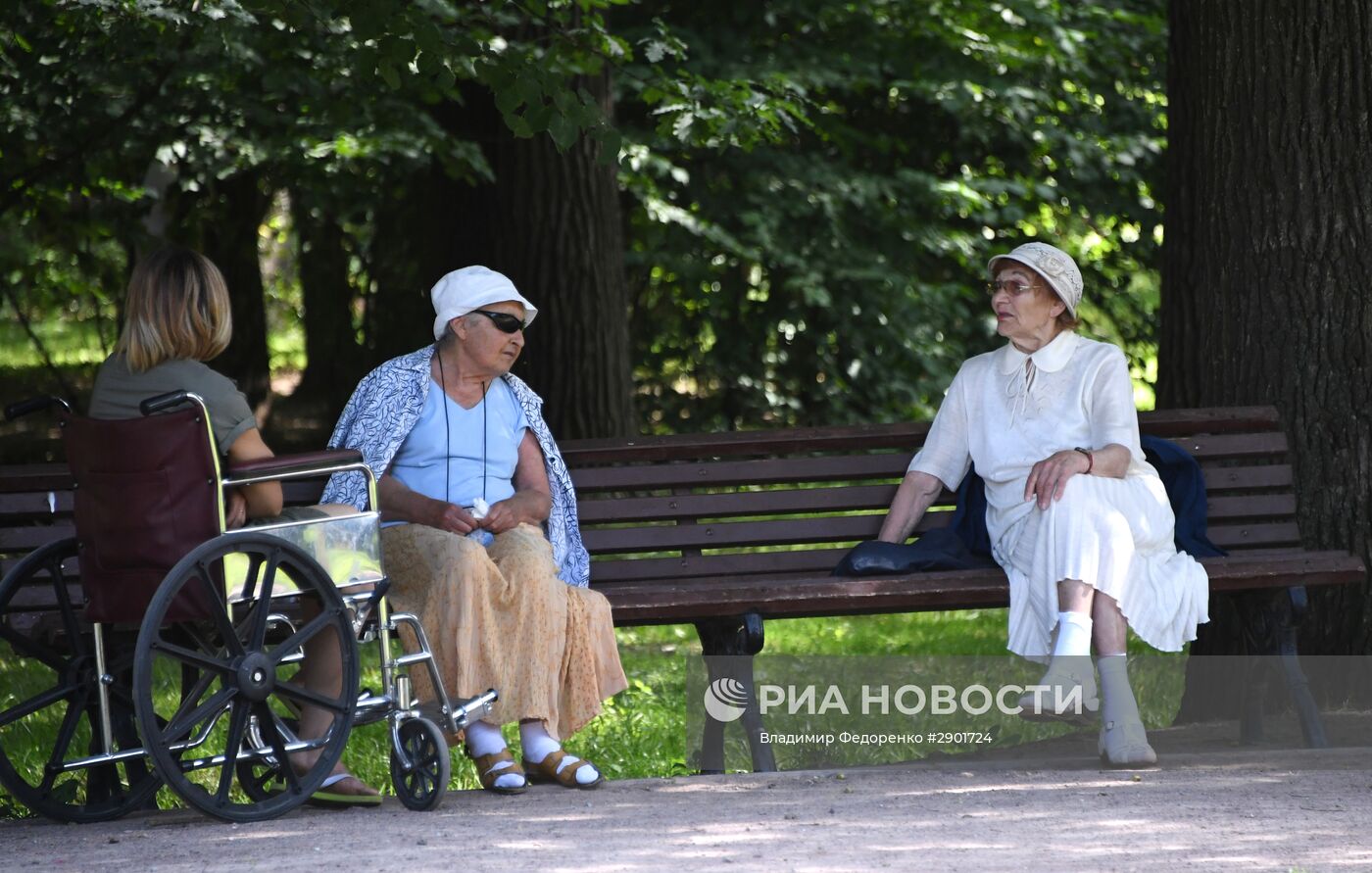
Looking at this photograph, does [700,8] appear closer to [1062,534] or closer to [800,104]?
[800,104]

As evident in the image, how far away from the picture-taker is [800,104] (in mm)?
9156

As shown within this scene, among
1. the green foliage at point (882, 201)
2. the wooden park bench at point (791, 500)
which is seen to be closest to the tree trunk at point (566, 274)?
the green foliage at point (882, 201)

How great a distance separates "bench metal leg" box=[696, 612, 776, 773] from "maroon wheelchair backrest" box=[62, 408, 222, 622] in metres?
1.64

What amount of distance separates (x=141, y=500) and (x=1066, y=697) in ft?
8.26

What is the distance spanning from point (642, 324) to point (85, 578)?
9015 millimetres

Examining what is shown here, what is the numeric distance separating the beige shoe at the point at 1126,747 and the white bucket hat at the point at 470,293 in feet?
6.81

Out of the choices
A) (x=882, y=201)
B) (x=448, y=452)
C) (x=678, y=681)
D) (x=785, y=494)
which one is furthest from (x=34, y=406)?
(x=882, y=201)

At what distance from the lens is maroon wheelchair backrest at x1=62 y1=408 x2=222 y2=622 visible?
170 inches

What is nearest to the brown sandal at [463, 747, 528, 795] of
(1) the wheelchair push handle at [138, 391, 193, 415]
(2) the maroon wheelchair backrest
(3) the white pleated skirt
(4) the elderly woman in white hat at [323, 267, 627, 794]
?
(4) the elderly woman in white hat at [323, 267, 627, 794]

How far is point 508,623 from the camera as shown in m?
4.96

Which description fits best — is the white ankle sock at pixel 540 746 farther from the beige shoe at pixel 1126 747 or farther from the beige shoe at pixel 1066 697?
the beige shoe at pixel 1126 747

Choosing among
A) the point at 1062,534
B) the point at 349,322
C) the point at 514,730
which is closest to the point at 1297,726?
the point at 1062,534

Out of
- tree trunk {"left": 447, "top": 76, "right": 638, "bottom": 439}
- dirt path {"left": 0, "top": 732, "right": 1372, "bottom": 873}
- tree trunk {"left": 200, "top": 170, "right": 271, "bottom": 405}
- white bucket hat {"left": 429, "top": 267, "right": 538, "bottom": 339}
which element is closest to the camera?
Result: dirt path {"left": 0, "top": 732, "right": 1372, "bottom": 873}

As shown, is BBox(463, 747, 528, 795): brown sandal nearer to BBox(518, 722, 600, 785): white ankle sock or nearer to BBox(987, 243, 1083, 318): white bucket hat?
BBox(518, 722, 600, 785): white ankle sock
